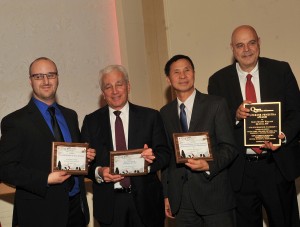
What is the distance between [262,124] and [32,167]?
1.91 meters

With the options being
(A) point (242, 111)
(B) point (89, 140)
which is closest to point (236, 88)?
(A) point (242, 111)

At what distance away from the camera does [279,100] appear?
3867 mm

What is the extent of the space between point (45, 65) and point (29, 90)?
142cm

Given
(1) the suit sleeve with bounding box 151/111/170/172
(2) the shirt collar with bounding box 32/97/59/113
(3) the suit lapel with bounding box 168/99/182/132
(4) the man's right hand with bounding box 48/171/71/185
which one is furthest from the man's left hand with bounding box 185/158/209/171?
(2) the shirt collar with bounding box 32/97/59/113

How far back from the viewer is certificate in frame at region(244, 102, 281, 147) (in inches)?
142

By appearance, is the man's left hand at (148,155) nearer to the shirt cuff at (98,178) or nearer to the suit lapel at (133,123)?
the suit lapel at (133,123)

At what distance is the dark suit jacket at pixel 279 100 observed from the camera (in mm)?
3791

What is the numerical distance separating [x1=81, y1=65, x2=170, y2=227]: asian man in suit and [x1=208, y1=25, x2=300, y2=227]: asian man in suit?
2.39ft

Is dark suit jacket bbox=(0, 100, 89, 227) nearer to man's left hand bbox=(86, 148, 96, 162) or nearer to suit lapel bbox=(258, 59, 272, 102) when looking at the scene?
man's left hand bbox=(86, 148, 96, 162)

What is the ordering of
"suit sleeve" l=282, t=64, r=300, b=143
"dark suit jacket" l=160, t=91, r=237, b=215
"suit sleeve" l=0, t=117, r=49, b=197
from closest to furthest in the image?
"suit sleeve" l=0, t=117, r=49, b=197, "dark suit jacket" l=160, t=91, r=237, b=215, "suit sleeve" l=282, t=64, r=300, b=143

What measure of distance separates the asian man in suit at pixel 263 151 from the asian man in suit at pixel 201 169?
296mm

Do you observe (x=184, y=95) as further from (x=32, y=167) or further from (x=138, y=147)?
(x=32, y=167)

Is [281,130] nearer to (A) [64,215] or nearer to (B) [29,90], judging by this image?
(A) [64,215]

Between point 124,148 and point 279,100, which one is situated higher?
point 279,100
